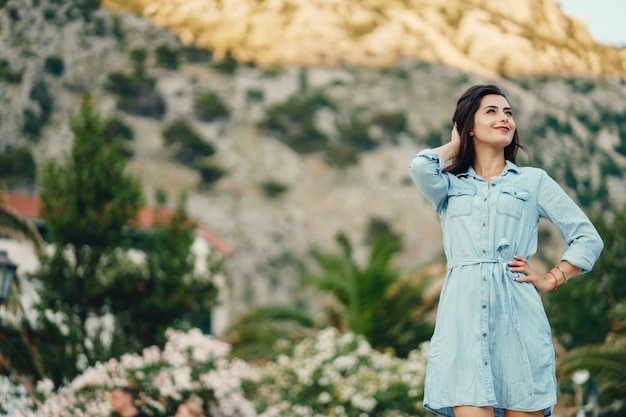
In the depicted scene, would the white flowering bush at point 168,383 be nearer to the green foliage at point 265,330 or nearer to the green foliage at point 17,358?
the green foliage at point 17,358

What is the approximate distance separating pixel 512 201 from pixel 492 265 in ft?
0.79

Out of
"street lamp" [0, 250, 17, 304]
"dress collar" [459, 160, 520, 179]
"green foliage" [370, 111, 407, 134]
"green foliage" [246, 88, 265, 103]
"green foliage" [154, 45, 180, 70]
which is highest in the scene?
"green foliage" [154, 45, 180, 70]

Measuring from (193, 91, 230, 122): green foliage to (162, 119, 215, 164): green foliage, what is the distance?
10.6 ft

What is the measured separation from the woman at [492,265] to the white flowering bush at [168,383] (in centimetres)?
655

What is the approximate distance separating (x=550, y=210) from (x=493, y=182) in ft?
0.72

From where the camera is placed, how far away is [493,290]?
268 cm

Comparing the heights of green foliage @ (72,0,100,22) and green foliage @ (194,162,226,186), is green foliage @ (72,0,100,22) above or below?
above

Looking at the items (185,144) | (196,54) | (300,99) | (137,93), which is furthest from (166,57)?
(300,99)

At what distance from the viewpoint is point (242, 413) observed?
9.24 m

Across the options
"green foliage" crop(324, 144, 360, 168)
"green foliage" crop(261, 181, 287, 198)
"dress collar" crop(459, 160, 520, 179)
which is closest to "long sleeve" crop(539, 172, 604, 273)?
"dress collar" crop(459, 160, 520, 179)

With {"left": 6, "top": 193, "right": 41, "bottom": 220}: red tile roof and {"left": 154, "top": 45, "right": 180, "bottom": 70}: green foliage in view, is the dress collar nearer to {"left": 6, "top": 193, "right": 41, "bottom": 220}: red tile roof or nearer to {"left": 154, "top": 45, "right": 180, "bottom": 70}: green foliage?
{"left": 6, "top": 193, "right": 41, "bottom": 220}: red tile roof

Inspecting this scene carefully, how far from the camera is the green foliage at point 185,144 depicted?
5841cm

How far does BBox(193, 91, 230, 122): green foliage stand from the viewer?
62.2 meters

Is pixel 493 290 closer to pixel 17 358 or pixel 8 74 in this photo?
pixel 17 358
